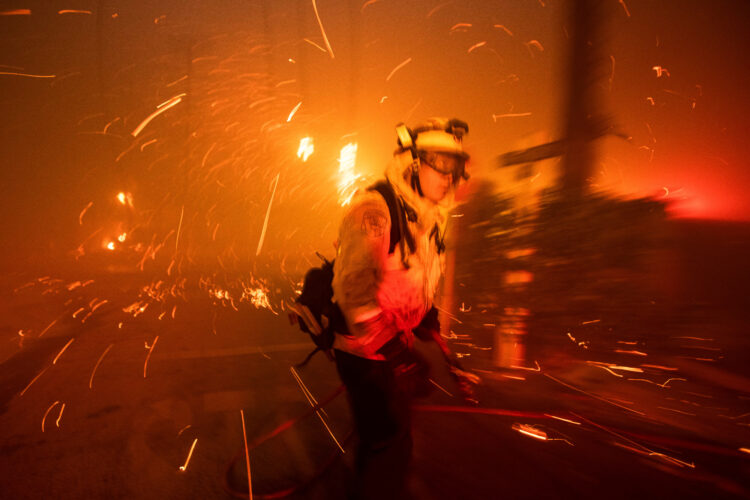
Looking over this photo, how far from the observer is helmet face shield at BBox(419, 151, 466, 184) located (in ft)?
7.15

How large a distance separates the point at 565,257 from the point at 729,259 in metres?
1.77

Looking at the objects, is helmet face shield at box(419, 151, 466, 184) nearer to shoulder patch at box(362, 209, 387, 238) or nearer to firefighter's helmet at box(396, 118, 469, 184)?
firefighter's helmet at box(396, 118, 469, 184)

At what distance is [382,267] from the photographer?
198 centimetres

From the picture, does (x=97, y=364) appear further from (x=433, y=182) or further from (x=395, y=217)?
(x=433, y=182)

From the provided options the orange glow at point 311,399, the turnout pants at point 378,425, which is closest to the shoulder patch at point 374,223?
the turnout pants at point 378,425

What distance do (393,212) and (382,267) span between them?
11.2 inches

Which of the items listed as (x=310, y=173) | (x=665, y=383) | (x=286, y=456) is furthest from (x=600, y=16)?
(x=310, y=173)

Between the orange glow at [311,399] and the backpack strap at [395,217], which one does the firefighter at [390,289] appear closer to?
the backpack strap at [395,217]

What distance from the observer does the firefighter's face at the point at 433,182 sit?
7.22 feet

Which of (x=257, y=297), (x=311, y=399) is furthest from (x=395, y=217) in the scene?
(x=257, y=297)

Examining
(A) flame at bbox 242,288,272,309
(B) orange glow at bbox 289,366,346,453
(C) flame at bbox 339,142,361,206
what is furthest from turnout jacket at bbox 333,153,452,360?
(A) flame at bbox 242,288,272,309

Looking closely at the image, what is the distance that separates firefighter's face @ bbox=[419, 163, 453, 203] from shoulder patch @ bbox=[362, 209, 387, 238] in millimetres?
424

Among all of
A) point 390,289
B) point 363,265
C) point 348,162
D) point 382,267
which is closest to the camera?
point 363,265

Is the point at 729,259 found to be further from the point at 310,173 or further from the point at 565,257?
the point at 310,173
